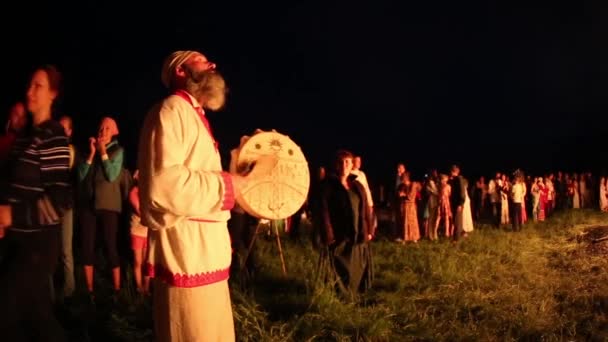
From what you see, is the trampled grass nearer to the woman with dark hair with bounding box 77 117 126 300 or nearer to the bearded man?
the woman with dark hair with bounding box 77 117 126 300

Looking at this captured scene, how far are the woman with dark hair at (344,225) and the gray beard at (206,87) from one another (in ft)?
12.4

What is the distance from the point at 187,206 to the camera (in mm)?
2357

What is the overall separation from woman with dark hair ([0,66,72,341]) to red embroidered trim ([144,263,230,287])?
0.98 metres

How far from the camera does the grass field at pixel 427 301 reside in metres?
4.88

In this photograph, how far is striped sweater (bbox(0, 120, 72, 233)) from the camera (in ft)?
10.0

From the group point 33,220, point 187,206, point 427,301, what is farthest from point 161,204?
point 427,301

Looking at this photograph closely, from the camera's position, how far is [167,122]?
242 centimetres

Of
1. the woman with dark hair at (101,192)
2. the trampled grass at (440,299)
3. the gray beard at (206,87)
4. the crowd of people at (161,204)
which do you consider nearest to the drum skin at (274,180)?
the crowd of people at (161,204)

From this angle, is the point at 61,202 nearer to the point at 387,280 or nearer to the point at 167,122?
the point at 167,122

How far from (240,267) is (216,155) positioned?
168 inches

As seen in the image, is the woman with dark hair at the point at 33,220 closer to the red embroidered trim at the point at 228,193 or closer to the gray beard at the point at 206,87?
the gray beard at the point at 206,87

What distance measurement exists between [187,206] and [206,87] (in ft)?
2.14

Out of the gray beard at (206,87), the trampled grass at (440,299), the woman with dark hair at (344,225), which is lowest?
the trampled grass at (440,299)

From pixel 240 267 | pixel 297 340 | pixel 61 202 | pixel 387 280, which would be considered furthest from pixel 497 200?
pixel 61 202
